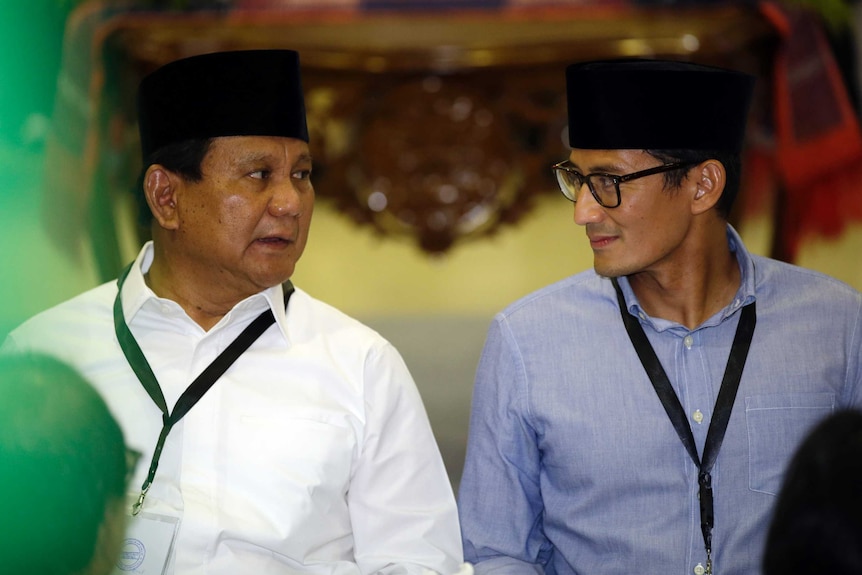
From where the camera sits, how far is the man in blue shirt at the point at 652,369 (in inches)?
69.7

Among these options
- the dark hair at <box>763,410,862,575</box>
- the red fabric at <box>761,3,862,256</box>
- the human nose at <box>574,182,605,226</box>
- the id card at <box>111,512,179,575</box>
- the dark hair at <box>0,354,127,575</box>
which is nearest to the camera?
the dark hair at <box>763,410,862,575</box>

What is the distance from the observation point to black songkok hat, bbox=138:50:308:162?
1.81 m

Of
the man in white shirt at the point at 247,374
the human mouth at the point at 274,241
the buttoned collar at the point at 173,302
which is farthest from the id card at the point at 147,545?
the human mouth at the point at 274,241

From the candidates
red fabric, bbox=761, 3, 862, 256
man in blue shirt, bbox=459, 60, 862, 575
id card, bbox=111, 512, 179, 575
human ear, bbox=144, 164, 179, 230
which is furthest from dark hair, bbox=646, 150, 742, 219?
red fabric, bbox=761, 3, 862, 256

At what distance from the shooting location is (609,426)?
5.95 feet

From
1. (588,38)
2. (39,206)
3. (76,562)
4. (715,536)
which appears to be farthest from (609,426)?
(588,38)

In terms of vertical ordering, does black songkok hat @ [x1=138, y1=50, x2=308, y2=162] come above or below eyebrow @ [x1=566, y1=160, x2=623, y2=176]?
above

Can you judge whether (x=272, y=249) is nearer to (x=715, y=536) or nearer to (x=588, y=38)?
(x=715, y=536)

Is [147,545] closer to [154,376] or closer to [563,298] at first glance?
[154,376]

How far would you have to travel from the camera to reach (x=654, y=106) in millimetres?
1854

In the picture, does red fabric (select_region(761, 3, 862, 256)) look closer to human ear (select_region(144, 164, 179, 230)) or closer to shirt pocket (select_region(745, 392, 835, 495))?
shirt pocket (select_region(745, 392, 835, 495))

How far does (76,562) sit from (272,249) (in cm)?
65

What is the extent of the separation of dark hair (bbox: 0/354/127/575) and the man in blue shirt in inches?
27.6

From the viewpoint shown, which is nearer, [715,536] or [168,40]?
[715,536]
